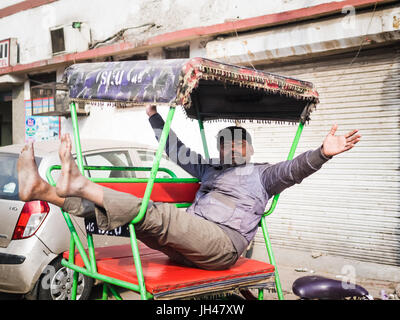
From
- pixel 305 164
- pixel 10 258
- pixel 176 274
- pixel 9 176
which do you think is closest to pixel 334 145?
pixel 305 164

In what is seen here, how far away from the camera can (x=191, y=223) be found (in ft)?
9.29

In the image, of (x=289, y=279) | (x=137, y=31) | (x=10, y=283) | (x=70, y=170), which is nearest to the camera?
(x=70, y=170)

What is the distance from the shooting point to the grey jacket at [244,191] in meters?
3.05

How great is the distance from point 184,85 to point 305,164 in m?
1.04

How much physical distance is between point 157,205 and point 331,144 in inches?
46.8

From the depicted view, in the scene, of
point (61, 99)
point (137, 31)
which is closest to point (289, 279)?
point (137, 31)

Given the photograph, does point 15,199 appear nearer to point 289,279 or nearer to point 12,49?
point 289,279

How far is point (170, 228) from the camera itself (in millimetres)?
2717

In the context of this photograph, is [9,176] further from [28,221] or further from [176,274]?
[176,274]

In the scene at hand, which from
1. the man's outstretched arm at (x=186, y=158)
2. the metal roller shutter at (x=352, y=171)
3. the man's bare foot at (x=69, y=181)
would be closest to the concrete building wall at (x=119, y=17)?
the metal roller shutter at (x=352, y=171)

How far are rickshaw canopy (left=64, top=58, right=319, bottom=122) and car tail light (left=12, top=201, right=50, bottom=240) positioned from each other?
1503 mm

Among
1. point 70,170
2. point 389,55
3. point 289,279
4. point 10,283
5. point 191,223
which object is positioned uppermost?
point 389,55

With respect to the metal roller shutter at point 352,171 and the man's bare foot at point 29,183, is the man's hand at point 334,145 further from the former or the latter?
the metal roller shutter at point 352,171

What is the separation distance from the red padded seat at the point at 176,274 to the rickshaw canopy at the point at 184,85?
3.32ft
